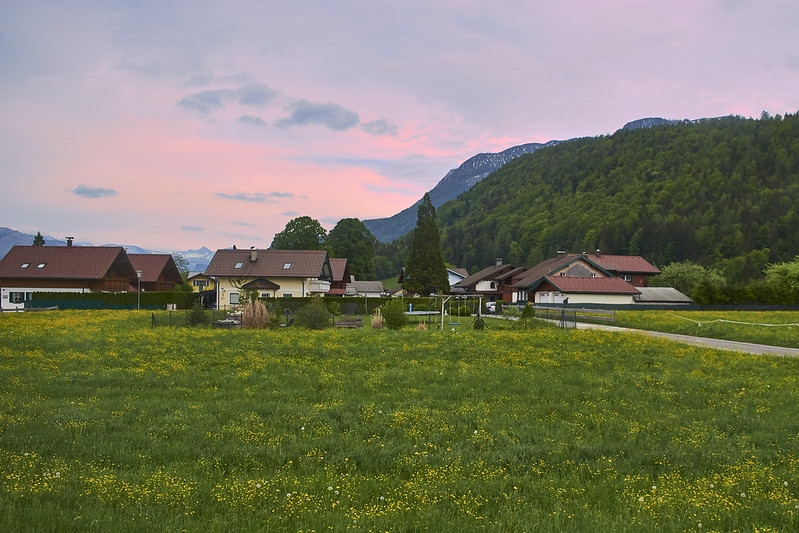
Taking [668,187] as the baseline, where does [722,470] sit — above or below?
below

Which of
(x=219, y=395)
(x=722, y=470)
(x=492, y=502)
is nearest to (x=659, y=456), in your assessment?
(x=722, y=470)

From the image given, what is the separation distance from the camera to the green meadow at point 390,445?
225 inches

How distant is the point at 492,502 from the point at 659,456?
333 centimetres

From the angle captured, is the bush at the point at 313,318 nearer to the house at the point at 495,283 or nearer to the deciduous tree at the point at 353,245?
the deciduous tree at the point at 353,245

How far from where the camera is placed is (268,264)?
71250 millimetres

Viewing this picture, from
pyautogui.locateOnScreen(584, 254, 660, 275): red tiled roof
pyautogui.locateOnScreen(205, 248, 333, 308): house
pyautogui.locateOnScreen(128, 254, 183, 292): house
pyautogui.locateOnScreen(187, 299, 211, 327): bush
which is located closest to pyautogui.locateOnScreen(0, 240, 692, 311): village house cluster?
→ pyautogui.locateOnScreen(205, 248, 333, 308): house

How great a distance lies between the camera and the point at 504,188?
181 metres

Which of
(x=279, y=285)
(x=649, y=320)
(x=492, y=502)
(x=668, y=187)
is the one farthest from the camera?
(x=668, y=187)

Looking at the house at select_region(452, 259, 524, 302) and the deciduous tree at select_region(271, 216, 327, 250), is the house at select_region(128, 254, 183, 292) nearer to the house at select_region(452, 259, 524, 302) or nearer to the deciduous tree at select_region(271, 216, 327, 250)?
the deciduous tree at select_region(271, 216, 327, 250)

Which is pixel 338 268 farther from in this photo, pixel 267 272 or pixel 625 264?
pixel 625 264

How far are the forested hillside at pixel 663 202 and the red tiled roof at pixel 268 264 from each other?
78.6 m


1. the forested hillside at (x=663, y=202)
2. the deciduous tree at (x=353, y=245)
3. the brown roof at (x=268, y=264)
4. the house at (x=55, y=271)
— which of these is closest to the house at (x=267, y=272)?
the brown roof at (x=268, y=264)

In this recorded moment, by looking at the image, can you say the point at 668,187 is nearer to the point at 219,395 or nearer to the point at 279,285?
the point at 279,285

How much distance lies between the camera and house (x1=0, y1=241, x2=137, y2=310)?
220 feet
